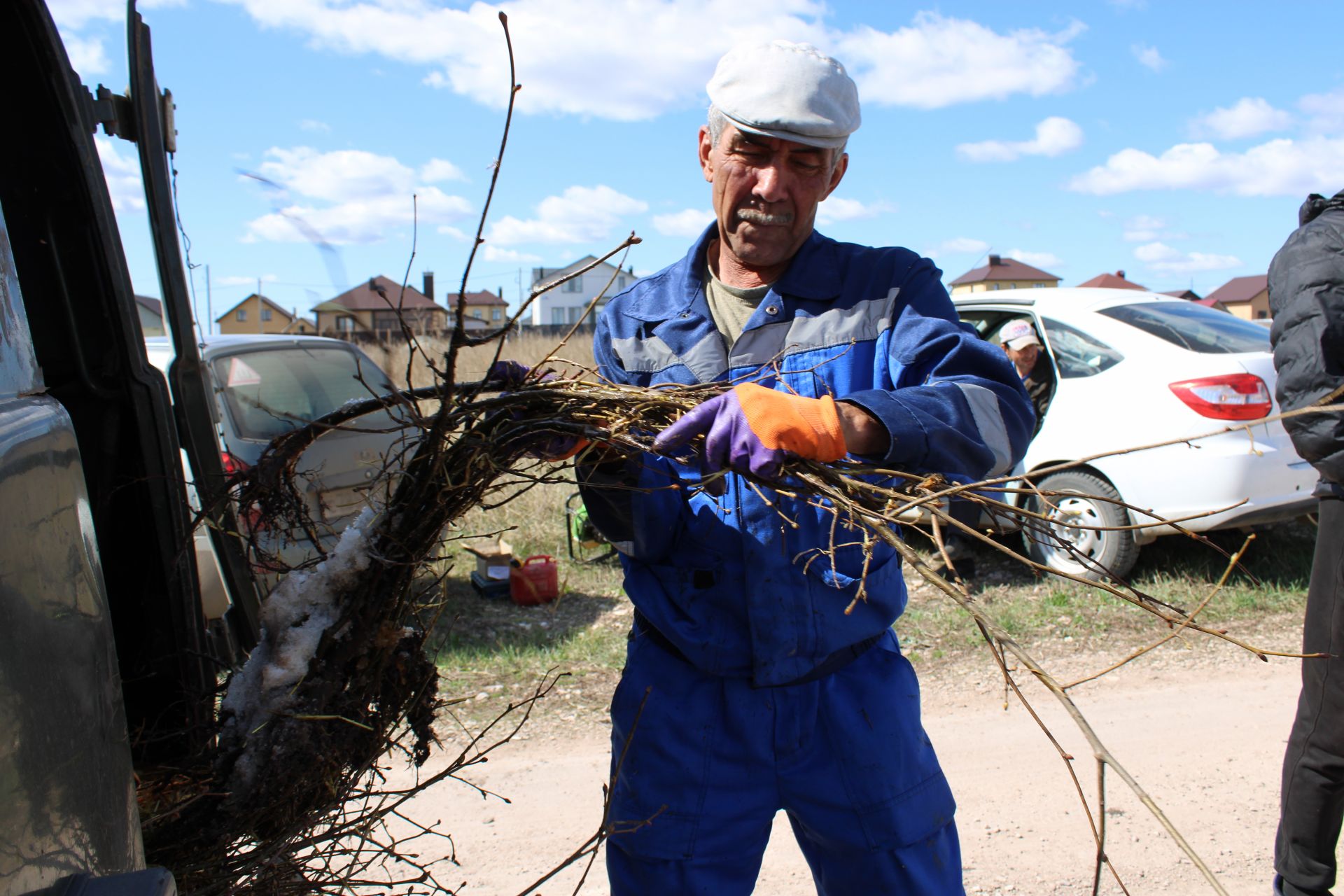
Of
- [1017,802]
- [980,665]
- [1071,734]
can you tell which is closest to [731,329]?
[1017,802]

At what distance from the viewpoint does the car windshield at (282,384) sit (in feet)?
15.9

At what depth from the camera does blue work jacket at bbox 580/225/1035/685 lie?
72.4 inches

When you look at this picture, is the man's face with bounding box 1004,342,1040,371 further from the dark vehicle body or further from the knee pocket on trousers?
the dark vehicle body

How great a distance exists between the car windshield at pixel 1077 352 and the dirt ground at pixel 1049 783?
5.35ft

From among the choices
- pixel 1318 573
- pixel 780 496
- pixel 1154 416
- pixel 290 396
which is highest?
pixel 290 396

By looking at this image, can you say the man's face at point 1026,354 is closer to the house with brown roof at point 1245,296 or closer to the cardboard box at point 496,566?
the cardboard box at point 496,566

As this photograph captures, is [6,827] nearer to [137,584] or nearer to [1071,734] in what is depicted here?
[137,584]

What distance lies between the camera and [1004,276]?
57.5m

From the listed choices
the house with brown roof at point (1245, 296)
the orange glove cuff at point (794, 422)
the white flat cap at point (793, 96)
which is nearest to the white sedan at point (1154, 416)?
the white flat cap at point (793, 96)

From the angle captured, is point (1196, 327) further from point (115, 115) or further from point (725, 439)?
point (115, 115)

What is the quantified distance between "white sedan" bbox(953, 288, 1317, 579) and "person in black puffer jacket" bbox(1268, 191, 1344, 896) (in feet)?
6.54

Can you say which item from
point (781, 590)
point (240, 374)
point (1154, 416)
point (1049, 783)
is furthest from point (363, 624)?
point (1154, 416)

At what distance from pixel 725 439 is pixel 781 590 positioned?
0.45m

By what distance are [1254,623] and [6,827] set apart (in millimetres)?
5469
